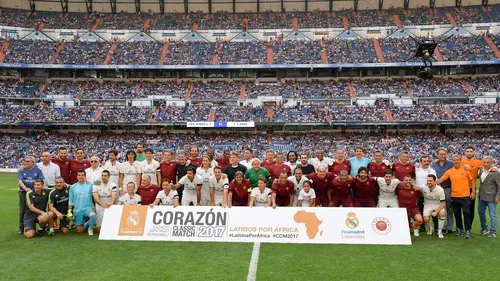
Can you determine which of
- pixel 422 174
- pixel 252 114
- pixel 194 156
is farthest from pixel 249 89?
pixel 422 174

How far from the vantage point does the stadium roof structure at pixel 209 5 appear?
52875 mm

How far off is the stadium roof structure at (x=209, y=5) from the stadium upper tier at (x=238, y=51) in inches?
230

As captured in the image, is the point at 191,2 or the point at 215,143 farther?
the point at 191,2

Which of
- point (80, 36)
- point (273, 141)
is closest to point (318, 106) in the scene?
point (273, 141)

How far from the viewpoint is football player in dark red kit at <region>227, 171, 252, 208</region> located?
33.6 feet

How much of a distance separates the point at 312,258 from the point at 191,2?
167ft

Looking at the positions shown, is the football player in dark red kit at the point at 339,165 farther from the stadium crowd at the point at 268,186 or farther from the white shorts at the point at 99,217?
the white shorts at the point at 99,217

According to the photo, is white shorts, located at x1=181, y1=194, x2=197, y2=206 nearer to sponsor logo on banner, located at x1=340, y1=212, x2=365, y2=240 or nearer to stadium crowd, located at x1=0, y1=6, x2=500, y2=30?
sponsor logo on banner, located at x1=340, y1=212, x2=365, y2=240

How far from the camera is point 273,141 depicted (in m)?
42.5

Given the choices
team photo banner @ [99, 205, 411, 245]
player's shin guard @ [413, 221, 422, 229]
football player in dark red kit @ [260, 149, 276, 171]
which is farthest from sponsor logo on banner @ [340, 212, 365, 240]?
football player in dark red kit @ [260, 149, 276, 171]

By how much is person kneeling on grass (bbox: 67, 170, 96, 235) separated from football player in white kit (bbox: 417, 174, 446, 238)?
8.64 meters

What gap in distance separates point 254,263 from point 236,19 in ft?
161

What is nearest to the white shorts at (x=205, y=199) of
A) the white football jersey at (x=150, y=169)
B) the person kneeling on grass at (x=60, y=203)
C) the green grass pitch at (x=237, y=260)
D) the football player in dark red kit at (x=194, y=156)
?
the football player in dark red kit at (x=194, y=156)

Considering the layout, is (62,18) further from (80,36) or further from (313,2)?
(313,2)
